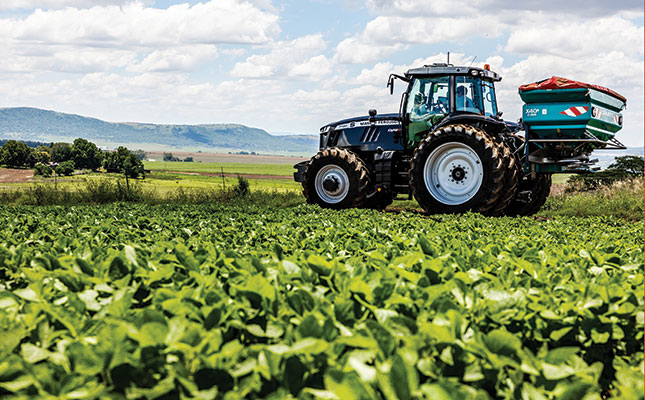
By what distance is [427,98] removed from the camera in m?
14.2

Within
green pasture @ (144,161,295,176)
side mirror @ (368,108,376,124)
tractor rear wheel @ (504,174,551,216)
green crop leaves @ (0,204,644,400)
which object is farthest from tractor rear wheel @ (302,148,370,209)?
green pasture @ (144,161,295,176)

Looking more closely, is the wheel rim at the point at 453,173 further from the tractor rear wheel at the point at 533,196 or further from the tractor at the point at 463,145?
the tractor rear wheel at the point at 533,196

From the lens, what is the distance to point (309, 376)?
217 centimetres

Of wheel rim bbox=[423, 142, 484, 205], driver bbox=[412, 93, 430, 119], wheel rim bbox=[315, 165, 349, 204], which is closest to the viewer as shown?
wheel rim bbox=[423, 142, 484, 205]

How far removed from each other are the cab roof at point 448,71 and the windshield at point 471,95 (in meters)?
0.16

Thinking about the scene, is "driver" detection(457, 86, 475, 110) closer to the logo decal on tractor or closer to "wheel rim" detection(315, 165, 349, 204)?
the logo decal on tractor

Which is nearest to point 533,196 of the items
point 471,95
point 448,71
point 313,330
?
point 471,95

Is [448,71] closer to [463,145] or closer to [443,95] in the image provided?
[443,95]

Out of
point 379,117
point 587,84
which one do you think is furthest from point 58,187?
point 587,84

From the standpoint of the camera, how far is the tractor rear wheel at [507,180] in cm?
1196

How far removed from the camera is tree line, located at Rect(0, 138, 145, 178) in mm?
33500

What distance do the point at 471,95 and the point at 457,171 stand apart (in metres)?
2.11

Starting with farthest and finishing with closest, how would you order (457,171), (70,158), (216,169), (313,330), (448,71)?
(216,169), (70,158), (448,71), (457,171), (313,330)

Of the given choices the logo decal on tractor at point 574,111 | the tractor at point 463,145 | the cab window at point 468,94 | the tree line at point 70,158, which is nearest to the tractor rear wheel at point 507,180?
the tractor at point 463,145
